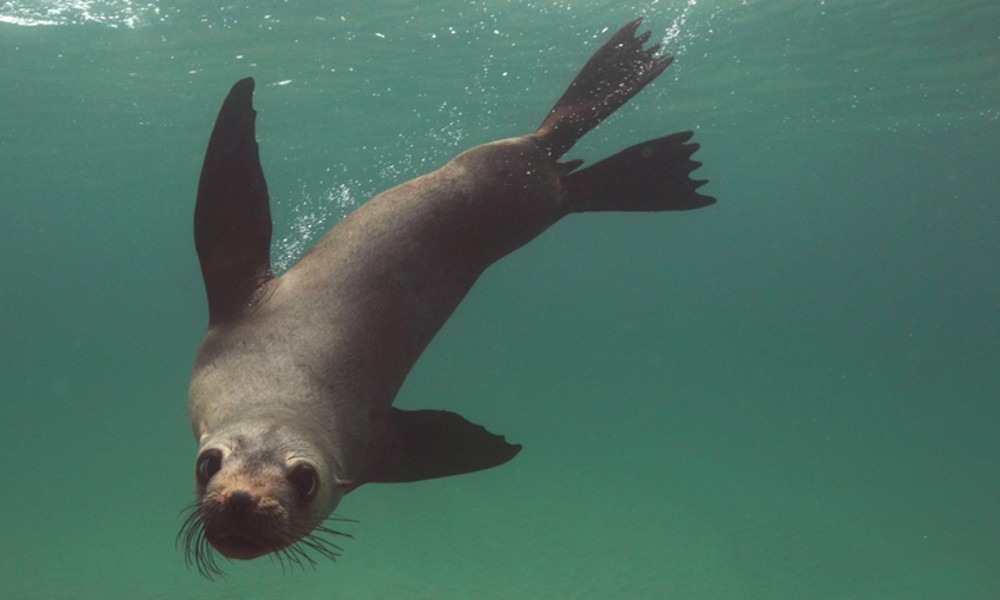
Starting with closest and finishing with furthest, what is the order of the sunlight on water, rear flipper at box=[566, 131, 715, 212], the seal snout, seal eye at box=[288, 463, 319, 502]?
the seal snout → seal eye at box=[288, 463, 319, 502] → rear flipper at box=[566, 131, 715, 212] → the sunlight on water

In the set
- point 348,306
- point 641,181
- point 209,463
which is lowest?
point 641,181

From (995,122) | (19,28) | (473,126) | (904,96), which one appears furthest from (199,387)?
(995,122)

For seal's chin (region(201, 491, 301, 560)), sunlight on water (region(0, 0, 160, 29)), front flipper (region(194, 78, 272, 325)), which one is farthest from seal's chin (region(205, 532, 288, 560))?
sunlight on water (region(0, 0, 160, 29))

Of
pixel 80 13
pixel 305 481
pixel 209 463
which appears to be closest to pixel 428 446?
pixel 305 481

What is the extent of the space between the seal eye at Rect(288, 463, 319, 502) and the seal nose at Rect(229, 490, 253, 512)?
0.23m

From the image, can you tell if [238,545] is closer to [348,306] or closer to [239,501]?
[239,501]

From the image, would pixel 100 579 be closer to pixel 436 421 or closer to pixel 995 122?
pixel 436 421

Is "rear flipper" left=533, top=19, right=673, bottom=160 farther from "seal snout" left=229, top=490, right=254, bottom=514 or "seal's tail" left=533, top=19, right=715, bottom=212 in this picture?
"seal snout" left=229, top=490, right=254, bottom=514

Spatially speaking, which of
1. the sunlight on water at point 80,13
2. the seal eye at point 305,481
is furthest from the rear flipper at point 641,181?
the sunlight on water at point 80,13

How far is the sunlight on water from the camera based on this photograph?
45.2 ft

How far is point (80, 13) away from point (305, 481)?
1466 cm

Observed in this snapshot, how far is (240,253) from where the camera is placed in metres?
3.48

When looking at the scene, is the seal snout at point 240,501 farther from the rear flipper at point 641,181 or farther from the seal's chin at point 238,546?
the rear flipper at point 641,181

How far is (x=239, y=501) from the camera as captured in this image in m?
2.07
